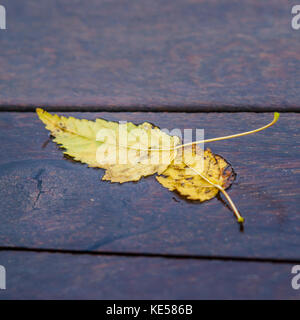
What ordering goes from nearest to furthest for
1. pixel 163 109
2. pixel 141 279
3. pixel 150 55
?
pixel 141 279, pixel 163 109, pixel 150 55

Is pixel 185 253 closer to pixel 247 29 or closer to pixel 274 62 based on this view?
pixel 274 62

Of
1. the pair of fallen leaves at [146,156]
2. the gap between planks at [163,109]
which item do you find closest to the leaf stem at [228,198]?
the pair of fallen leaves at [146,156]

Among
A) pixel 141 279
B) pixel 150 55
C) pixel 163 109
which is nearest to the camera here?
pixel 141 279

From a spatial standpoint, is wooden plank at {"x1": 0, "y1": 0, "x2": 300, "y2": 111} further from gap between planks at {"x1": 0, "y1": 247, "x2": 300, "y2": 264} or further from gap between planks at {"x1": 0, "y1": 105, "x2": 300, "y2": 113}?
gap between planks at {"x1": 0, "y1": 247, "x2": 300, "y2": 264}

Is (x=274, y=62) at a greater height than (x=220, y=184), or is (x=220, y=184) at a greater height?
(x=274, y=62)

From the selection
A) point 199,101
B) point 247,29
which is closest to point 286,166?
point 199,101

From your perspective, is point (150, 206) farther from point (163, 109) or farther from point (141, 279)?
point (163, 109)

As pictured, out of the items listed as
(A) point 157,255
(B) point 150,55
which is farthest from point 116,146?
(B) point 150,55
